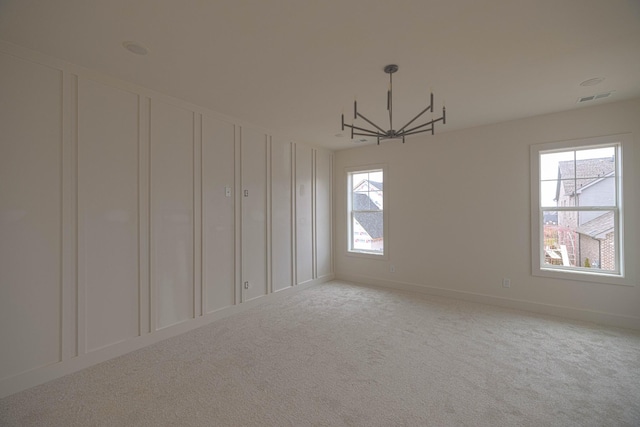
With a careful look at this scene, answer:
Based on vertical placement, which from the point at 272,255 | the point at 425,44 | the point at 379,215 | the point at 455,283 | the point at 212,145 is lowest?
the point at 455,283

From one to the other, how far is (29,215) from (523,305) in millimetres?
5655

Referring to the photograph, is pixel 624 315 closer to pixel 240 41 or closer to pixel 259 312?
pixel 259 312

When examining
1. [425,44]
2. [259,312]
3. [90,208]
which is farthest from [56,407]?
[425,44]

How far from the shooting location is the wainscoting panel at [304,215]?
16.7ft

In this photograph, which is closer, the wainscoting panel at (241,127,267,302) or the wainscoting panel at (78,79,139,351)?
the wainscoting panel at (78,79,139,351)

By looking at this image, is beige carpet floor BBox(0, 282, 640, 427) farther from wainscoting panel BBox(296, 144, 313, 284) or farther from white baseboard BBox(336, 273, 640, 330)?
wainscoting panel BBox(296, 144, 313, 284)

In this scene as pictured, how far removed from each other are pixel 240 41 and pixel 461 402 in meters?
3.17

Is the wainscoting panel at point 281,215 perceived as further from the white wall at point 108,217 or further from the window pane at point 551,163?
the window pane at point 551,163

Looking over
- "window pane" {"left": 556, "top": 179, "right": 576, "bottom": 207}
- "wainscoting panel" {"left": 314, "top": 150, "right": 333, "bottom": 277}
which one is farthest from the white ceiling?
"wainscoting panel" {"left": 314, "top": 150, "right": 333, "bottom": 277}

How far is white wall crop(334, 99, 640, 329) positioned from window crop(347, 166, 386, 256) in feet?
0.69

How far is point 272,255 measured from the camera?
179 inches

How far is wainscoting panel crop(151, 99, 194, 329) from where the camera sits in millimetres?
3129

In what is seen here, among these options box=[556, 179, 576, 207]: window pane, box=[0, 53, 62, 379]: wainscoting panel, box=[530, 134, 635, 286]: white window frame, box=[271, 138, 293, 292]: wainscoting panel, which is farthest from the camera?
box=[271, 138, 293, 292]: wainscoting panel

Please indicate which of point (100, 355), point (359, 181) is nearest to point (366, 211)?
point (359, 181)
